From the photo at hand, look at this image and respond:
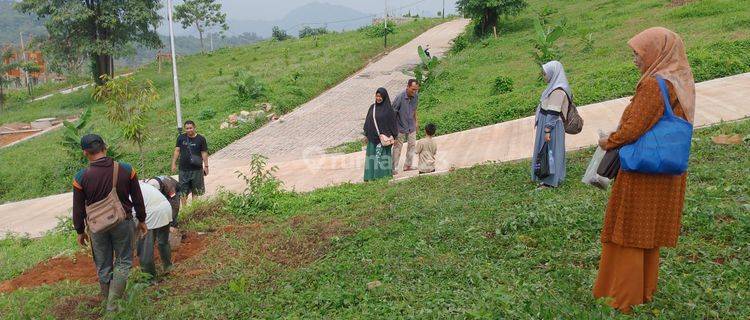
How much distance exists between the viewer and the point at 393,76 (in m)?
21.3

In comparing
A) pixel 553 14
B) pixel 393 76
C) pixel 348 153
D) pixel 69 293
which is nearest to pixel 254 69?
pixel 393 76

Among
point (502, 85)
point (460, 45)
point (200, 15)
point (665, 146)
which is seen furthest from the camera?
point (200, 15)

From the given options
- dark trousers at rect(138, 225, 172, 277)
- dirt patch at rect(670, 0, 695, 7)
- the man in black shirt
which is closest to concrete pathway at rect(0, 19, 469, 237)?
the man in black shirt

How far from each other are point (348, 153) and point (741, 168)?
7794mm

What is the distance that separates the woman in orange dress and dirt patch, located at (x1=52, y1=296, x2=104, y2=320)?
3.85 metres

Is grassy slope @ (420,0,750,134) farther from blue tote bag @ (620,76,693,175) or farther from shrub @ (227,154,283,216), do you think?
blue tote bag @ (620,76,693,175)

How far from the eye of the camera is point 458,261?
4625mm

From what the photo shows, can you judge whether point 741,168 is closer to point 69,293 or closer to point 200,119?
point 69,293

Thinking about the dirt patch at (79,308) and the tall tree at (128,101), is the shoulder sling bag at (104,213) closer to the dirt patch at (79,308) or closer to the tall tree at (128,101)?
the dirt patch at (79,308)

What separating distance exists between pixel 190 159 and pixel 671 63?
261 inches

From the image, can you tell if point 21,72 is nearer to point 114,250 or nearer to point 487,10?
point 487,10

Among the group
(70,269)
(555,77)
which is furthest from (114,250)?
(555,77)

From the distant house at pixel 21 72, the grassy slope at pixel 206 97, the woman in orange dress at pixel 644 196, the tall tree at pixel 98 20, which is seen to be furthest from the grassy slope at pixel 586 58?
the distant house at pixel 21 72

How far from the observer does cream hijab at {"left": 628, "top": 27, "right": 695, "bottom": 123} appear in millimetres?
3119
